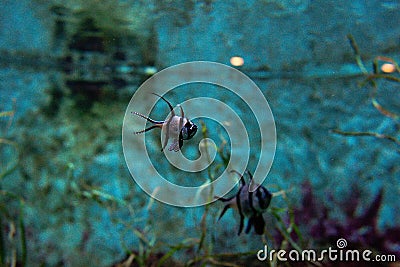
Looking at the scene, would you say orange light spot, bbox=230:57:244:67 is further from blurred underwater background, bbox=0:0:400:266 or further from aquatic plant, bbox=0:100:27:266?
aquatic plant, bbox=0:100:27:266

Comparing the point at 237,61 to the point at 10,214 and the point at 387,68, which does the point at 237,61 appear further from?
the point at 10,214

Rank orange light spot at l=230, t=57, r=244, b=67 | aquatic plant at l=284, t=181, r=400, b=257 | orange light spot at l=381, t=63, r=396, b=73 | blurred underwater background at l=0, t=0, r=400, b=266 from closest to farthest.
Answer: aquatic plant at l=284, t=181, r=400, b=257 < blurred underwater background at l=0, t=0, r=400, b=266 < orange light spot at l=381, t=63, r=396, b=73 < orange light spot at l=230, t=57, r=244, b=67

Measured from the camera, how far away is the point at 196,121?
466 cm

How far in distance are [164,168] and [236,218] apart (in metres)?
1.24

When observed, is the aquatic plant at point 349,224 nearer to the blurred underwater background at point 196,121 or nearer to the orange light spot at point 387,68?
the blurred underwater background at point 196,121

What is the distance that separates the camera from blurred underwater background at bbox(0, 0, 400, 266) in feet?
13.9

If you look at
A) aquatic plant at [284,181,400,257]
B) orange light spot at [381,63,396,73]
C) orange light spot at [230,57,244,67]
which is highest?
orange light spot at [381,63,396,73]

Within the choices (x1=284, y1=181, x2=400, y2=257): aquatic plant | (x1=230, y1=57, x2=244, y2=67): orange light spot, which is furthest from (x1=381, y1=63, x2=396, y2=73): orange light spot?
(x1=230, y1=57, x2=244, y2=67): orange light spot

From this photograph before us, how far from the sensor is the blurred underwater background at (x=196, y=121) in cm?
423

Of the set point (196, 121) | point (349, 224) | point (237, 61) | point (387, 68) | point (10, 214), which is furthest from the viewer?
point (237, 61)

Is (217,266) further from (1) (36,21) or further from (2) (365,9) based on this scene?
(1) (36,21)

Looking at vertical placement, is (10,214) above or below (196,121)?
below

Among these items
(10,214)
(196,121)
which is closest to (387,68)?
(196,121)

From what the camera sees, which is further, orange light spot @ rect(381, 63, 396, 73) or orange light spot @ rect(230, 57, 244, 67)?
orange light spot @ rect(230, 57, 244, 67)
